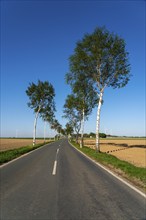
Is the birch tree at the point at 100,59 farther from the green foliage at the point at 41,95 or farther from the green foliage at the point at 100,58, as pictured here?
the green foliage at the point at 41,95

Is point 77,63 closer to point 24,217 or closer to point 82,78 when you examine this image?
point 82,78

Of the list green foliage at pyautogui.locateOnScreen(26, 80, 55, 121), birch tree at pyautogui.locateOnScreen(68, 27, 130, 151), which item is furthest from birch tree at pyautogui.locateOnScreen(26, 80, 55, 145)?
birch tree at pyautogui.locateOnScreen(68, 27, 130, 151)

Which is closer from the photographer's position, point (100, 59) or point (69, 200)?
→ point (69, 200)

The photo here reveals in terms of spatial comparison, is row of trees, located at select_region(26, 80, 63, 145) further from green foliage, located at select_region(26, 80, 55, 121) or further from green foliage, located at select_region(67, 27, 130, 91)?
green foliage, located at select_region(67, 27, 130, 91)

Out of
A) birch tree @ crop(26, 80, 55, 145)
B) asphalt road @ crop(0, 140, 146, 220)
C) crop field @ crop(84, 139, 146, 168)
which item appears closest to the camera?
asphalt road @ crop(0, 140, 146, 220)

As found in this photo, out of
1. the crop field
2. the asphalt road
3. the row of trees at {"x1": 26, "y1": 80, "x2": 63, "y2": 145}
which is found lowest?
the crop field

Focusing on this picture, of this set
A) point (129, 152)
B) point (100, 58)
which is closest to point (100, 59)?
point (100, 58)

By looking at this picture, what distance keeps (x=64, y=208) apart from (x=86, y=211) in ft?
1.94

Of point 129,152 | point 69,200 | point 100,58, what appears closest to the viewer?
point 69,200

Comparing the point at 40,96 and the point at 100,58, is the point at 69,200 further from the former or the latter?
the point at 40,96

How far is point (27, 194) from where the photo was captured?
7.61 metres

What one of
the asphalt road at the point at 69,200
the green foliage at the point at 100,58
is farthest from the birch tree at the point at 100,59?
the asphalt road at the point at 69,200

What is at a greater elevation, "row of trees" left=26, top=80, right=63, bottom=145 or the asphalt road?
"row of trees" left=26, top=80, right=63, bottom=145

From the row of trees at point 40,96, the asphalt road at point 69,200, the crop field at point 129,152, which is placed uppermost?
the row of trees at point 40,96
